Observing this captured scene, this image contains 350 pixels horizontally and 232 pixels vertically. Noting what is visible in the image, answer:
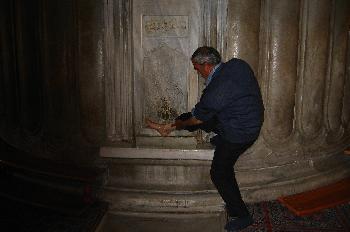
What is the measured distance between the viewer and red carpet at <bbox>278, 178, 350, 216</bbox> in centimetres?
461

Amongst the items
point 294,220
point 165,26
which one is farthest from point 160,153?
point 294,220

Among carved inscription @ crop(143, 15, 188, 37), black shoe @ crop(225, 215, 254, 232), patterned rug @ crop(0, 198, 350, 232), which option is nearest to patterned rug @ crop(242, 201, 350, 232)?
patterned rug @ crop(0, 198, 350, 232)

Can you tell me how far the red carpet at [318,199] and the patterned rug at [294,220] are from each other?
0.06 metres

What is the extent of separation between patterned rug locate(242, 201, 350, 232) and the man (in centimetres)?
38

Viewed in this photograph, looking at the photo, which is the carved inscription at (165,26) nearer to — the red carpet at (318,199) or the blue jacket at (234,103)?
the blue jacket at (234,103)

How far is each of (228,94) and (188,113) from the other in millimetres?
811

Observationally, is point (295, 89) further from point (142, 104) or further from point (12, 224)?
point (12, 224)

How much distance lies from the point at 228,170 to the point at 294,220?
110 centimetres

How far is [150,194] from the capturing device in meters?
4.76

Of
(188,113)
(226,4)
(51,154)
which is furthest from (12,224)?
(226,4)

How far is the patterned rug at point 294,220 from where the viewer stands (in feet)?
14.0

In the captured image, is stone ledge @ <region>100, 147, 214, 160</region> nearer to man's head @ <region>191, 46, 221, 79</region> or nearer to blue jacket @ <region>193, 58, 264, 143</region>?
blue jacket @ <region>193, 58, 264, 143</region>

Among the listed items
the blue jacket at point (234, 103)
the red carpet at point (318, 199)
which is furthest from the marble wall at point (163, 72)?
the blue jacket at point (234, 103)

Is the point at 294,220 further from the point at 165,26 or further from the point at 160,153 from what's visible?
the point at 165,26
